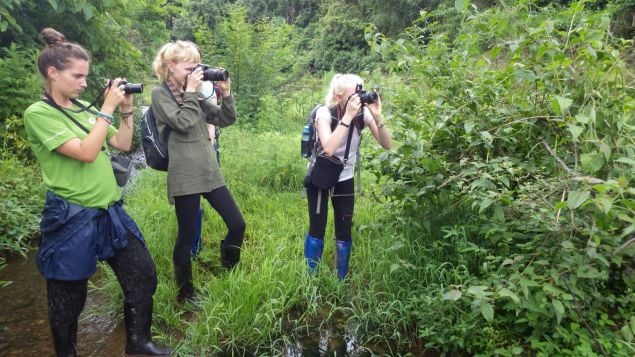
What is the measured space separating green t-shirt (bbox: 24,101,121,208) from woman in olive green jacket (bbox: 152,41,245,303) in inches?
18.6

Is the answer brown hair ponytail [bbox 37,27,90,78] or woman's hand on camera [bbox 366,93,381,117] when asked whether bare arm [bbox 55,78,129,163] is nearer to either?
brown hair ponytail [bbox 37,27,90,78]

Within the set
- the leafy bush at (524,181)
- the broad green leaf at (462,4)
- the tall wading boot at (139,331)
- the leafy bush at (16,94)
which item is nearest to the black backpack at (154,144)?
the tall wading boot at (139,331)

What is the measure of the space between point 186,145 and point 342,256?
4.52 ft

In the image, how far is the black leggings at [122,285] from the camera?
2289mm

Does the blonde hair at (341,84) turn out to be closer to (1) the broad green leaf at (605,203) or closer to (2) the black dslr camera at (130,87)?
(2) the black dslr camera at (130,87)

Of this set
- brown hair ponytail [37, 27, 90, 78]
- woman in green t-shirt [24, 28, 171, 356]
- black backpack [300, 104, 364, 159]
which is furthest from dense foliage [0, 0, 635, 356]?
brown hair ponytail [37, 27, 90, 78]

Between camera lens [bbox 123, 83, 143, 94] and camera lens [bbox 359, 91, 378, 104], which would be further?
camera lens [bbox 359, 91, 378, 104]

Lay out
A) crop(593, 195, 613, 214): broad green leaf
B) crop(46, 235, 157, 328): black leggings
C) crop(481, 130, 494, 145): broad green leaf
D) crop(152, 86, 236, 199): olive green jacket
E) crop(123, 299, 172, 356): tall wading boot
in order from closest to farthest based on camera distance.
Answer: crop(593, 195, 613, 214): broad green leaf → crop(46, 235, 157, 328): black leggings → crop(481, 130, 494, 145): broad green leaf → crop(123, 299, 172, 356): tall wading boot → crop(152, 86, 236, 199): olive green jacket

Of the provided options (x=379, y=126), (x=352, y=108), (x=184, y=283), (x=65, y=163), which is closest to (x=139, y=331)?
(x=184, y=283)

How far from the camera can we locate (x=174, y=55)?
111 inches

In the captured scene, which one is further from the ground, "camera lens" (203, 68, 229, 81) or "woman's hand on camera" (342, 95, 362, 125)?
"camera lens" (203, 68, 229, 81)

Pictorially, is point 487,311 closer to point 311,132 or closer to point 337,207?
point 337,207

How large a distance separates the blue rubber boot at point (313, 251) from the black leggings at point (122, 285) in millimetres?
1139

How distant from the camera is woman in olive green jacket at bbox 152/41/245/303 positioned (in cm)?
276
